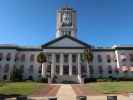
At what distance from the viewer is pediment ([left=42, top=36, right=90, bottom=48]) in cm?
7862

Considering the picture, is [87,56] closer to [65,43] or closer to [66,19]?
[65,43]

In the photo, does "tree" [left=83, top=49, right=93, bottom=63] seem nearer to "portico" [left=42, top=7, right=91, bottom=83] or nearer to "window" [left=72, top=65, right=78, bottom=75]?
"portico" [left=42, top=7, right=91, bottom=83]

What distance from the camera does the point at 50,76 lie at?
247 ft

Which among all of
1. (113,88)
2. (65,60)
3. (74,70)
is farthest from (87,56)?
(113,88)

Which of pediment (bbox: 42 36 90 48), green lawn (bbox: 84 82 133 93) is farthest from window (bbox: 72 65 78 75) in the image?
green lawn (bbox: 84 82 133 93)

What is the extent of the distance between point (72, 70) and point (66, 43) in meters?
10.5

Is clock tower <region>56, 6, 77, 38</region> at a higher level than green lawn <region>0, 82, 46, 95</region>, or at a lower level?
higher

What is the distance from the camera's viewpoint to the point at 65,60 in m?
77.8

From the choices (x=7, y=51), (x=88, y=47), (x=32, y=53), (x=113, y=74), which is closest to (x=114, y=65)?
(x=113, y=74)

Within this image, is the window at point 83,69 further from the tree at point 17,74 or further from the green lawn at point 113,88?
the green lawn at point 113,88

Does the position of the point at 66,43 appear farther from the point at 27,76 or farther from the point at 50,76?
the point at 27,76

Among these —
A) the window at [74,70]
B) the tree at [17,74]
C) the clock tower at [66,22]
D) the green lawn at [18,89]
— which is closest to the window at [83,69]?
the window at [74,70]

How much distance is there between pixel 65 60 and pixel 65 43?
6.51 metres

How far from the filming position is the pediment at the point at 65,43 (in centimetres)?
7862
